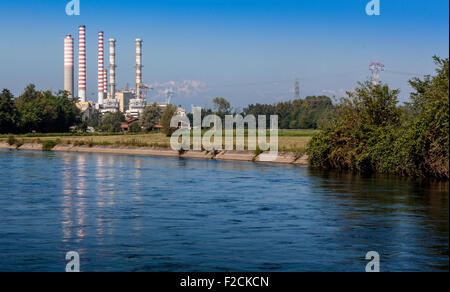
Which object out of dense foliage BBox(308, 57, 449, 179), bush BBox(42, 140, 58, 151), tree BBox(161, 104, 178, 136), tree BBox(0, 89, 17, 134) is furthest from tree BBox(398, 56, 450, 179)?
tree BBox(0, 89, 17, 134)

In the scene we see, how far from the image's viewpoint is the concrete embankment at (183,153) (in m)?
48.9

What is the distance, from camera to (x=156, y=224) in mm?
20609

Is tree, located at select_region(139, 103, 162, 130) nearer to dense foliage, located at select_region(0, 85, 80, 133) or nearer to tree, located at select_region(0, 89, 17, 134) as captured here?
dense foliage, located at select_region(0, 85, 80, 133)

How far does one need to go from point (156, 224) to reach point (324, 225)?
5.26m

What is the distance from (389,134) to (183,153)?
78.0 ft

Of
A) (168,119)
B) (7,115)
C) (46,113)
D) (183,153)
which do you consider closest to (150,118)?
(46,113)

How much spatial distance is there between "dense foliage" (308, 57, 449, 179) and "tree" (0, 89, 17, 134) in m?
68.8

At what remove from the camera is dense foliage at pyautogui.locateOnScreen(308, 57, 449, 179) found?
31.5m

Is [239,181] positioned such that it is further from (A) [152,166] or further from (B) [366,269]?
(B) [366,269]

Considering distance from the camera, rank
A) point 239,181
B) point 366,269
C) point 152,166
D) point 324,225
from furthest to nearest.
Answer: point 152,166
point 239,181
point 324,225
point 366,269

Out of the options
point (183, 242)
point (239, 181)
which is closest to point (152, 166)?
point (239, 181)

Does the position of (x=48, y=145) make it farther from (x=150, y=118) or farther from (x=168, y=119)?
(x=150, y=118)

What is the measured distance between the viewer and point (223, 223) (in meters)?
20.8
